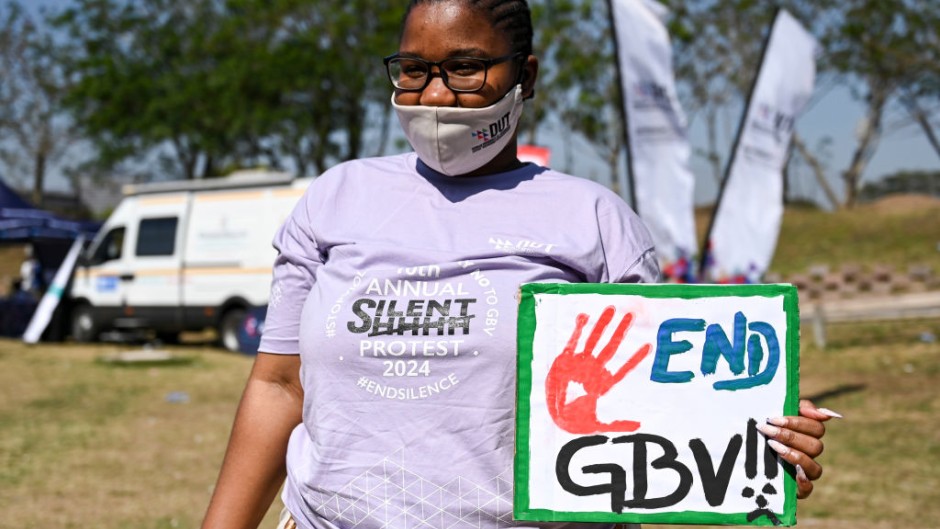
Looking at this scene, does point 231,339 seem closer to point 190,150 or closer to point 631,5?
point 631,5

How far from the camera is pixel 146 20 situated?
35.0 m

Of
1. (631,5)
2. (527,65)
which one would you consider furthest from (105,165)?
(527,65)

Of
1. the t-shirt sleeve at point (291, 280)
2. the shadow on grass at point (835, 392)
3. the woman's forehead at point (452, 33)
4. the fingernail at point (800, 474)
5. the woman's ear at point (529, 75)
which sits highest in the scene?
the woman's forehead at point (452, 33)

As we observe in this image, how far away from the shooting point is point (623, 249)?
5.58 feet

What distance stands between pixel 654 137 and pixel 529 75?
22.2 feet

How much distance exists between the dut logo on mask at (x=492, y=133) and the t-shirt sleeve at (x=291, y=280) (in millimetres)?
326

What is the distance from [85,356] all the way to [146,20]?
22.6 meters

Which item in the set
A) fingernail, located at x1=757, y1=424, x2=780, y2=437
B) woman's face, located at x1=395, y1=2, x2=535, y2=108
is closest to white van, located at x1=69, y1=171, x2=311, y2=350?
woman's face, located at x1=395, y1=2, x2=535, y2=108

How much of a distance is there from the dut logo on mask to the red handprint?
39 cm

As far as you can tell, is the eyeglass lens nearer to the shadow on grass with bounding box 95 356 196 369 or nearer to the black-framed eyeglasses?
the black-framed eyeglasses

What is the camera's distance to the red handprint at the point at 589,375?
1639 millimetres

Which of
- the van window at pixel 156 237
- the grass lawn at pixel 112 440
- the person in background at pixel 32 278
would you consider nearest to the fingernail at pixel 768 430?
the grass lawn at pixel 112 440

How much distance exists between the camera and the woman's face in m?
1.80

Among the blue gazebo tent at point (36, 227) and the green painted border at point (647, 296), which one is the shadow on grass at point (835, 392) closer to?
the green painted border at point (647, 296)
